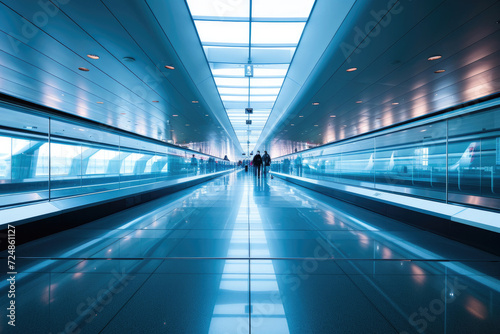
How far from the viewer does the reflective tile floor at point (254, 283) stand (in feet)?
5.63

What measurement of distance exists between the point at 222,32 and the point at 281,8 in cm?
198

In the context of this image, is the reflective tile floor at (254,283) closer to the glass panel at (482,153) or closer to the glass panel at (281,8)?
the glass panel at (281,8)

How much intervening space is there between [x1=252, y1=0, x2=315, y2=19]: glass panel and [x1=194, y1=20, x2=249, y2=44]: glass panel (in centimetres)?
70

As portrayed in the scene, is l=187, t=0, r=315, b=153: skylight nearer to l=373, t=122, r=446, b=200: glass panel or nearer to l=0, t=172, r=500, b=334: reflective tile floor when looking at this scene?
l=373, t=122, r=446, b=200: glass panel

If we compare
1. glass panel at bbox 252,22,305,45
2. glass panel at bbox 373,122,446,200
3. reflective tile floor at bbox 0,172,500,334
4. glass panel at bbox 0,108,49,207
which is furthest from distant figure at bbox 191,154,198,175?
reflective tile floor at bbox 0,172,500,334

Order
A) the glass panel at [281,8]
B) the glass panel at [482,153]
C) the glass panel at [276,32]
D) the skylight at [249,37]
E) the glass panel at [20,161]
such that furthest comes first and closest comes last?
the glass panel at [482,153] < the glass panel at [276,32] < the skylight at [249,37] < the glass panel at [281,8] < the glass panel at [20,161]

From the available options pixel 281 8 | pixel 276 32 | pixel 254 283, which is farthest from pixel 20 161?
pixel 254 283

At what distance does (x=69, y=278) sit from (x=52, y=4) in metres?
5.13

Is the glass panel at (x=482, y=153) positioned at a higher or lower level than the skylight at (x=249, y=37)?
lower

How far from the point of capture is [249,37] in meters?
7.82

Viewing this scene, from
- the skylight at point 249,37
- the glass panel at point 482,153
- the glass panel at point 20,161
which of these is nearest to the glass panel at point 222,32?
the skylight at point 249,37

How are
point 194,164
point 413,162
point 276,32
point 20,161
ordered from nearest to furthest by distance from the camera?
point 276,32 → point 20,161 → point 413,162 → point 194,164

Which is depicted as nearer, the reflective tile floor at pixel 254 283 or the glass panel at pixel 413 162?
the reflective tile floor at pixel 254 283

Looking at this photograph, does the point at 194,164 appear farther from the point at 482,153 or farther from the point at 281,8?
the point at 482,153
